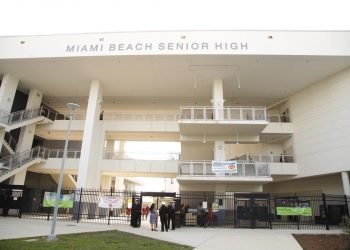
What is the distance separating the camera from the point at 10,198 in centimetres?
1784

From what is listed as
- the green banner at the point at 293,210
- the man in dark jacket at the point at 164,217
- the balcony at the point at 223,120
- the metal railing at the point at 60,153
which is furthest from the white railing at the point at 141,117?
the green banner at the point at 293,210

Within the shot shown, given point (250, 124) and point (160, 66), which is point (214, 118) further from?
point (160, 66)

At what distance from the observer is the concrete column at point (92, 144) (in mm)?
21484

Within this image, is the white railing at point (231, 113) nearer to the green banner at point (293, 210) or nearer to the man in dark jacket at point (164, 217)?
the green banner at point (293, 210)

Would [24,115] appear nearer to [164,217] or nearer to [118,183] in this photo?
[118,183]

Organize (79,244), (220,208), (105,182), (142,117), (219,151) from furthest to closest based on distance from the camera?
(105,182)
(142,117)
(219,151)
(220,208)
(79,244)

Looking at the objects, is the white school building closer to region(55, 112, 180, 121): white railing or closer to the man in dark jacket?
region(55, 112, 180, 121): white railing

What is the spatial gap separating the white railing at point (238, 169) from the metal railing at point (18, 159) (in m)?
12.8

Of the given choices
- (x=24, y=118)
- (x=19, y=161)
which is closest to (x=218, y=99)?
(x=24, y=118)

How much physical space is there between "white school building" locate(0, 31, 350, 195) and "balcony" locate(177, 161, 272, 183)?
71mm

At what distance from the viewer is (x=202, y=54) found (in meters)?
19.4

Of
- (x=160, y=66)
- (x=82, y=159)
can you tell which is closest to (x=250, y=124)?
(x=160, y=66)

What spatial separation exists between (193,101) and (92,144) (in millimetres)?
10440

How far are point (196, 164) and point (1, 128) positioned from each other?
48.6 feet
